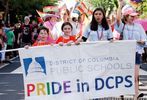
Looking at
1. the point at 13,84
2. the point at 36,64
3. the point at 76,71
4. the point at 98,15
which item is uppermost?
the point at 98,15

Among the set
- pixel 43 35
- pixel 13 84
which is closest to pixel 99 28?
pixel 43 35

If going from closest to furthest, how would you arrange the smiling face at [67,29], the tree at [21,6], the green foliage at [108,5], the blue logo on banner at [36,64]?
the blue logo on banner at [36,64] → the smiling face at [67,29] → the green foliage at [108,5] → the tree at [21,6]

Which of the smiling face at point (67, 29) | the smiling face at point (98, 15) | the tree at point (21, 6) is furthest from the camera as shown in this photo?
the tree at point (21, 6)

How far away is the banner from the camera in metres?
8.00

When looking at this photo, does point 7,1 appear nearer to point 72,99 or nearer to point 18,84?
point 18,84

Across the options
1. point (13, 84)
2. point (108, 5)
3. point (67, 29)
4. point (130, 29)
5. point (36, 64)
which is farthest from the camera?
point (108, 5)

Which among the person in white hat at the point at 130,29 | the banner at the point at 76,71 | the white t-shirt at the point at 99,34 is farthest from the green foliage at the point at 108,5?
the banner at the point at 76,71

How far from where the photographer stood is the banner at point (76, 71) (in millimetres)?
8000

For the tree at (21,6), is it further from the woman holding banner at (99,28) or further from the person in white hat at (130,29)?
the woman holding banner at (99,28)

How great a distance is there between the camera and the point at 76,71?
8070mm

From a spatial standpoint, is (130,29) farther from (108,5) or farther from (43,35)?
(108,5)

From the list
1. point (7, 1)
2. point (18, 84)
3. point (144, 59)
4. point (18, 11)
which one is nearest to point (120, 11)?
point (18, 84)

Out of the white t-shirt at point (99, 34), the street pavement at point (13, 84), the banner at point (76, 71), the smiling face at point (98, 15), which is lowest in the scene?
the street pavement at point (13, 84)

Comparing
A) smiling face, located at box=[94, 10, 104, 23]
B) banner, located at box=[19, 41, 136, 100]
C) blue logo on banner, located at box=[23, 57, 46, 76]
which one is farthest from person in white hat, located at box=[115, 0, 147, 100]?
blue logo on banner, located at box=[23, 57, 46, 76]
